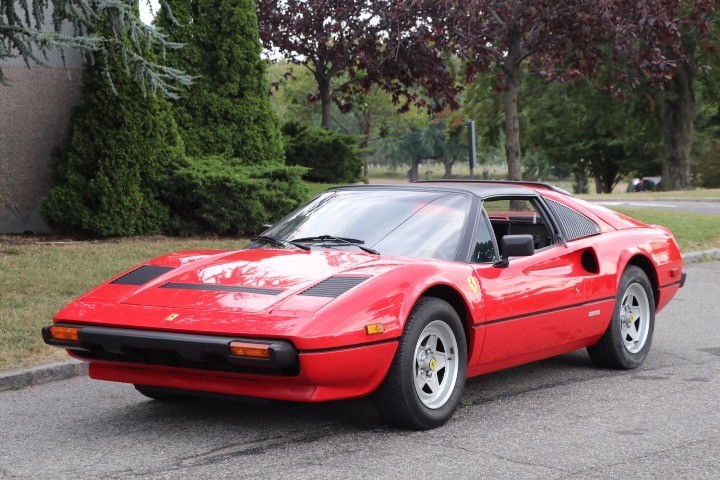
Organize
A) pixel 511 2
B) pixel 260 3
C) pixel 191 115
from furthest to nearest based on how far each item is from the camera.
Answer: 1. pixel 260 3
2. pixel 511 2
3. pixel 191 115

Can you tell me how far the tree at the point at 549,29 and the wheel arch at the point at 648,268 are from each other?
10918 mm

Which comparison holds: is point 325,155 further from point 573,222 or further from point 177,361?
point 177,361

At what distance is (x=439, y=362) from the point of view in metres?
5.45

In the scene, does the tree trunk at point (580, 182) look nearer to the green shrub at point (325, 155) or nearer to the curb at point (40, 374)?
the green shrub at point (325, 155)

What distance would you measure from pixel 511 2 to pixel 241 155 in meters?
6.38

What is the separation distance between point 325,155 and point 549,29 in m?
5.08

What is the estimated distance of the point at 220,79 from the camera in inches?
610

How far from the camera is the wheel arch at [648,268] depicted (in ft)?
24.0

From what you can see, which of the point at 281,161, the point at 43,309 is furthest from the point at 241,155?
the point at 43,309

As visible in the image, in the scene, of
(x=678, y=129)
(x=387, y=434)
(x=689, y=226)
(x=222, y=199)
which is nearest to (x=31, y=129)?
(x=222, y=199)

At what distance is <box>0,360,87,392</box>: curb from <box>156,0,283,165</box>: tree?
8284mm

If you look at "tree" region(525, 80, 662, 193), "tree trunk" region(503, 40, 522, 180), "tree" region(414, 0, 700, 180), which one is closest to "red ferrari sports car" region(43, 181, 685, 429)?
"tree" region(414, 0, 700, 180)

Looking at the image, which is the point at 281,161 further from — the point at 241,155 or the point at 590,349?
the point at 590,349

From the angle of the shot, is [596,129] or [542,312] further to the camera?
[596,129]
